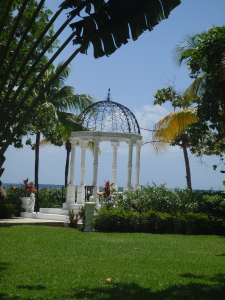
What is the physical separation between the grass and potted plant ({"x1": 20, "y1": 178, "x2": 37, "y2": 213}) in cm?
521

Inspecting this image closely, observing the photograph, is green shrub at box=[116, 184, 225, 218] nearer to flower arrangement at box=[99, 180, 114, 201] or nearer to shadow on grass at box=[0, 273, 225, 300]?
flower arrangement at box=[99, 180, 114, 201]

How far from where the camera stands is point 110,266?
7.34 meters

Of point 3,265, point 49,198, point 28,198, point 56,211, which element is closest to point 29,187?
point 28,198

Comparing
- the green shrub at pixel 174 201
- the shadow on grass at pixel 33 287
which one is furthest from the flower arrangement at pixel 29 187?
the shadow on grass at pixel 33 287

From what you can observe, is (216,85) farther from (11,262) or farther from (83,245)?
(11,262)

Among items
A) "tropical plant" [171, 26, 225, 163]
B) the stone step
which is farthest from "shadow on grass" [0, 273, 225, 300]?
the stone step

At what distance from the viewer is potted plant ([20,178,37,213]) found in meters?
17.2

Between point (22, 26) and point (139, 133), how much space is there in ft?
25.7

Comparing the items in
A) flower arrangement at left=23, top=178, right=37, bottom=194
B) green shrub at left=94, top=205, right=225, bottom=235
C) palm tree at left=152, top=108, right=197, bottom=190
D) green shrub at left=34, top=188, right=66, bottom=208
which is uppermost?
palm tree at left=152, top=108, right=197, bottom=190

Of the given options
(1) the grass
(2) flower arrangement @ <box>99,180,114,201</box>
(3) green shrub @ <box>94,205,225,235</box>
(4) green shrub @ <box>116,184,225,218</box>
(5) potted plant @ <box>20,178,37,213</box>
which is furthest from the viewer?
(5) potted plant @ <box>20,178,37,213</box>

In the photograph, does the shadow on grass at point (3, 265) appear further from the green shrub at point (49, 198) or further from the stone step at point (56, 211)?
the green shrub at point (49, 198)

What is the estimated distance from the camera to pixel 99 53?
6316 mm

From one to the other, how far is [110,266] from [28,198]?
10757 millimetres

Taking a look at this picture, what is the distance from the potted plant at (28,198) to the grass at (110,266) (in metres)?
5.21
